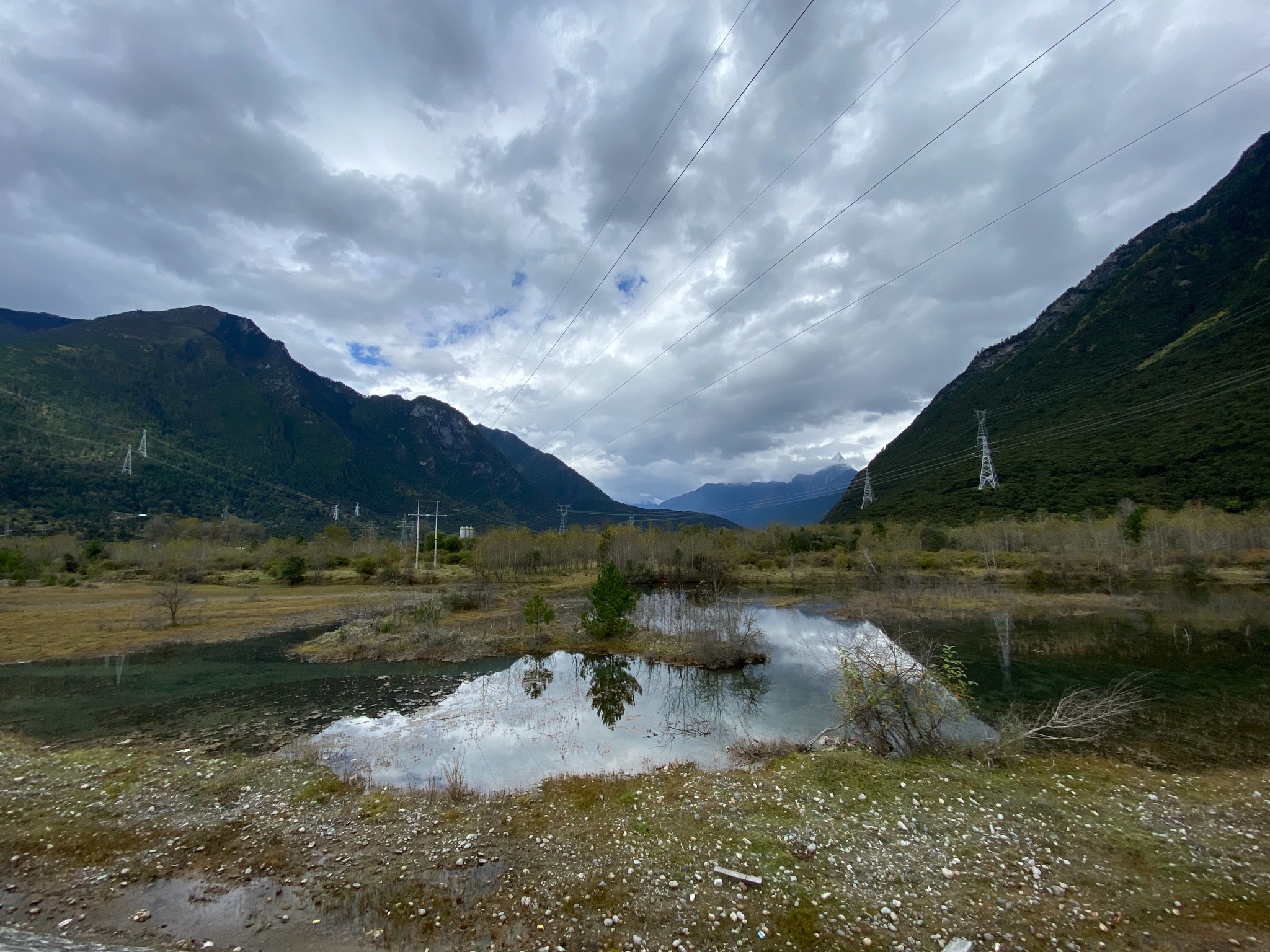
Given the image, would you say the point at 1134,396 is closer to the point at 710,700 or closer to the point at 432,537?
the point at 710,700

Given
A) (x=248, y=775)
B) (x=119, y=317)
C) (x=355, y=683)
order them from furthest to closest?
(x=119, y=317)
(x=355, y=683)
(x=248, y=775)

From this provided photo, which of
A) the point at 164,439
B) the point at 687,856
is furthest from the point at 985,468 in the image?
the point at 164,439

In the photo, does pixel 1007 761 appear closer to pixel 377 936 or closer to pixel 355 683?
pixel 377 936

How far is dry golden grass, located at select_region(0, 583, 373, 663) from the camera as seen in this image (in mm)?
29172

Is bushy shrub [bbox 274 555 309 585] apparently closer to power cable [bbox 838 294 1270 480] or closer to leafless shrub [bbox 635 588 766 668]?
leafless shrub [bbox 635 588 766 668]

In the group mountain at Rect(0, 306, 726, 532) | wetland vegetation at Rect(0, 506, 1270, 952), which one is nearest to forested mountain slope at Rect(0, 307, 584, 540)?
mountain at Rect(0, 306, 726, 532)

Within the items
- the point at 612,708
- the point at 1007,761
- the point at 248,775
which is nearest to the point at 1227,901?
the point at 1007,761

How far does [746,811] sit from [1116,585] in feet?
195

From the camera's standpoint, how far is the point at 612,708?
18875 mm

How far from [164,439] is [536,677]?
15676 centimetres

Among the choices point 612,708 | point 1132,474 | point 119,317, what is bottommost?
point 612,708

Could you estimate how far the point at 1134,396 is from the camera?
89375 mm

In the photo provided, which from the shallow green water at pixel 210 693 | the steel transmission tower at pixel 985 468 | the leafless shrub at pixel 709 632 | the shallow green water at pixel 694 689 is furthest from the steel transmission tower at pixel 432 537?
the steel transmission tower at pixel 985 468

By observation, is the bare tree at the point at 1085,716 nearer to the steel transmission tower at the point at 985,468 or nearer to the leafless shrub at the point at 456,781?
the leafless shrub at the point at 456,781
